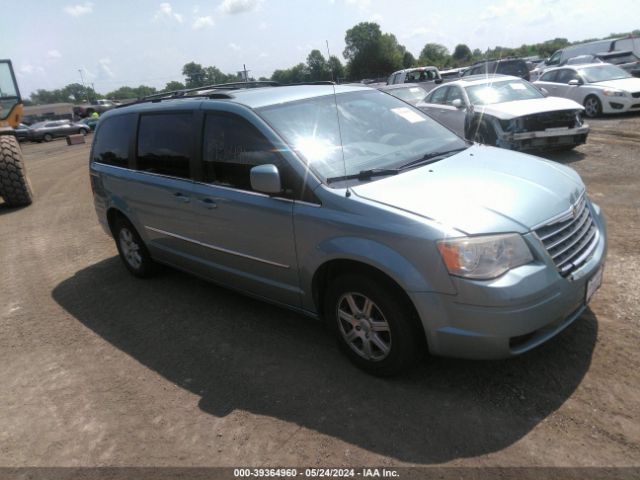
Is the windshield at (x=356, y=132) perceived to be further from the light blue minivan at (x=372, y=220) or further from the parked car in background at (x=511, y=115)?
the parked car in background at (x=511, y=115)


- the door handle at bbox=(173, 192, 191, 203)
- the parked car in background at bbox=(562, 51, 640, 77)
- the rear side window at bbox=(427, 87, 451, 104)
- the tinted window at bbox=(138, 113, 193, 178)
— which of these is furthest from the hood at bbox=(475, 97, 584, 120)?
the parked car in background at bbox=(562, 51, 640, 77)

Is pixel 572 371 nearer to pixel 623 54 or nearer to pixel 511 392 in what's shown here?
pixel 511 392

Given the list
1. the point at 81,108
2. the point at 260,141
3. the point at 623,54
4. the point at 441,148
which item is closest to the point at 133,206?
the point at 260,141

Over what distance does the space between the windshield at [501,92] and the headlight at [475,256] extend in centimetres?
746

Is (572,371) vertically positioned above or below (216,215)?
below

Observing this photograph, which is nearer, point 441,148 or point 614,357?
point 614,357

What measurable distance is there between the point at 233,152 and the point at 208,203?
18.4 inches

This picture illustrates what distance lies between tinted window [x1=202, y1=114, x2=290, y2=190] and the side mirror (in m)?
0.12

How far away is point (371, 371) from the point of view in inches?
127

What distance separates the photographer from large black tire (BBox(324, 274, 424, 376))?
9.58 ft

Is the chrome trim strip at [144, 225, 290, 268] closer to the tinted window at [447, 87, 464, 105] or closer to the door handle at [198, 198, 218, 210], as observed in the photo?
the door handle at [198, 198, 218, 210]

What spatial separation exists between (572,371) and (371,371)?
1.22 m

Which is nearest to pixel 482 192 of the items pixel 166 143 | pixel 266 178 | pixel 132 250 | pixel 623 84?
pixel 266 178

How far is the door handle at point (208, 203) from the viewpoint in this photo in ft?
12.9
